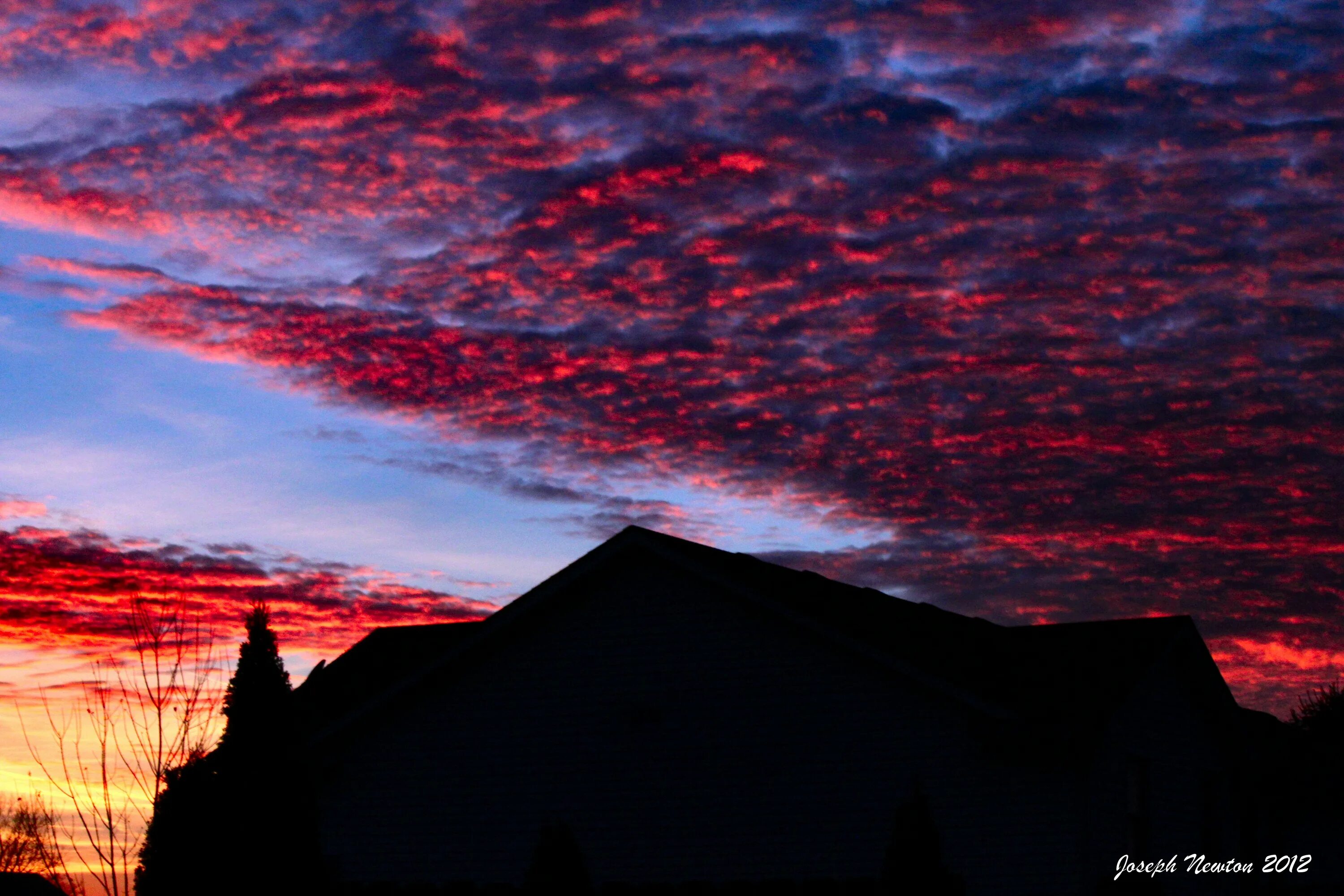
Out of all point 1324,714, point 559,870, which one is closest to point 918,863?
point 559,870

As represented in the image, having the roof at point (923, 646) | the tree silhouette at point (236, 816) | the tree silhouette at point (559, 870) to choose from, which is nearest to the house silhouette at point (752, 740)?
the roof at point (923, 646)

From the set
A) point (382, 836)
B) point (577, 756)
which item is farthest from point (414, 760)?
point (577, 756)

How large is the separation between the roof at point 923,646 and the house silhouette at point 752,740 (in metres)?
0.06

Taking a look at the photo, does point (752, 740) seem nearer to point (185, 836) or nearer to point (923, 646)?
point (923, 646)

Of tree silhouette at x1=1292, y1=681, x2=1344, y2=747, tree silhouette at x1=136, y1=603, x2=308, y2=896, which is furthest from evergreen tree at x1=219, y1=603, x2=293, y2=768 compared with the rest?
tree silhouette at x1=1292, y1=681, x2=1344, y2=747

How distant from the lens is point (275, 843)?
50.0 feet

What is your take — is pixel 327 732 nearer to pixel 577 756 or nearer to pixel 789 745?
pixel 577 756

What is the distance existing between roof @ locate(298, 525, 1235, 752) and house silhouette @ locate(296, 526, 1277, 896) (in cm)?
6

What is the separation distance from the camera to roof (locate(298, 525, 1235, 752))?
22.6 metres

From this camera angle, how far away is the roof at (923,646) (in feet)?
74.1
